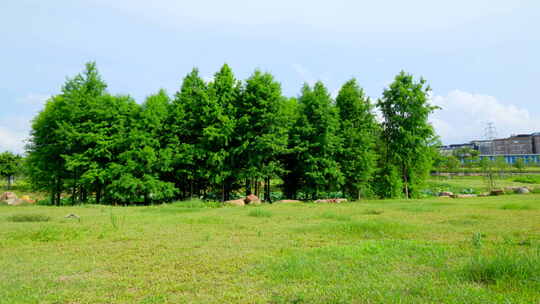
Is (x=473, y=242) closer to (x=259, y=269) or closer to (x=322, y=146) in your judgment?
(x=259, y=269)

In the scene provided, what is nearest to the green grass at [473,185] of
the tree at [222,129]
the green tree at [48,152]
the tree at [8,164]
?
the tree at [222,129]

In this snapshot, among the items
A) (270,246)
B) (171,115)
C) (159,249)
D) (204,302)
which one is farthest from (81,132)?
(204,302)

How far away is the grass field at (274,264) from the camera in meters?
5.11

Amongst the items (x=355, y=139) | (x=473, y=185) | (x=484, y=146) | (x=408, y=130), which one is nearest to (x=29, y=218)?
(x=355, y=139)

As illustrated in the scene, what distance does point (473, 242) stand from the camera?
8438mm

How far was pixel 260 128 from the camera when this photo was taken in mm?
25734

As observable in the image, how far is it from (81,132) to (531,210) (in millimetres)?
29736

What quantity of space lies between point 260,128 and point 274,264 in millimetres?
19437

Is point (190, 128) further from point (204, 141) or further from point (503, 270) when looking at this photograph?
point (503, 270)

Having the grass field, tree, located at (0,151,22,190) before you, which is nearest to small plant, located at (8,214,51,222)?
the grass field

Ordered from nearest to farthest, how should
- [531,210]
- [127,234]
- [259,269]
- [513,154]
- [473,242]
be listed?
1. [259,269]
2. [473,242]
3. [127,234]
4. [531,210]
5. [513,154]

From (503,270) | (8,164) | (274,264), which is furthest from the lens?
(8,164)

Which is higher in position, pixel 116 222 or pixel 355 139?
pixel 355 139

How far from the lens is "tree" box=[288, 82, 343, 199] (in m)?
26.3
